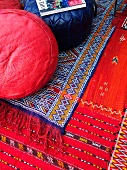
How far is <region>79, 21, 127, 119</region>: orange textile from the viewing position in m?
1.42

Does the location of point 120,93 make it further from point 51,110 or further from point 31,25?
point 31,25

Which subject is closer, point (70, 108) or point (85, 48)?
point (70, 108)

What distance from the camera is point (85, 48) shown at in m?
1.71

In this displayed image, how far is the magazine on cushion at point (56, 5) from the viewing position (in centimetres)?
148

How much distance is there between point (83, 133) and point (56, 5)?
30.3 inches

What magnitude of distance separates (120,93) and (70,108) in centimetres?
32

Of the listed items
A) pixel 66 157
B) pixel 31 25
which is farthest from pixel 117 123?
pixel 31 25

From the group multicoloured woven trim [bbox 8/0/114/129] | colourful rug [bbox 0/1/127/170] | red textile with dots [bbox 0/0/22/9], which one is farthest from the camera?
red textile with dots [bbox 0/0/22/9]

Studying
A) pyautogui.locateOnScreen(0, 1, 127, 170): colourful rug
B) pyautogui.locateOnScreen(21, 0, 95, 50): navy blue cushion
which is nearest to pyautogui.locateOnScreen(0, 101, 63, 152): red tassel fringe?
pyautogui.locateOnScreen(0, 1, 127, 170): colourful rug

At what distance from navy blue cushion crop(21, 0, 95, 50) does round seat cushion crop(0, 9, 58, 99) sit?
14 centimetres

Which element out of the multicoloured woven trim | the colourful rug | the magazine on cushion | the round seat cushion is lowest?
the colourful rug

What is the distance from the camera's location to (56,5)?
149 centimetres

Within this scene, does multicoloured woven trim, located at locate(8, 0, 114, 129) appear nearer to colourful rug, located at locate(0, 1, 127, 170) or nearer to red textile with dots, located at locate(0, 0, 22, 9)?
colourful rug, located at locate(0, 1, 127, 170)

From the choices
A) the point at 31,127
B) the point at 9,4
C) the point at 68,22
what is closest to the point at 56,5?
the point at 68,22
